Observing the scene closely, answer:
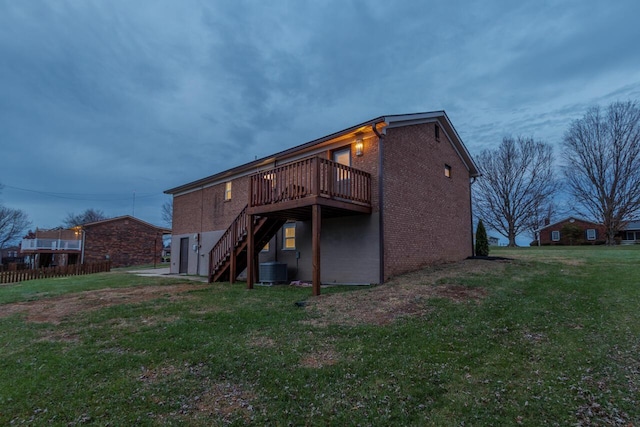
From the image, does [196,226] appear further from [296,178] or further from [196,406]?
[196,406]

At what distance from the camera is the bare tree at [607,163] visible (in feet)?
85.0

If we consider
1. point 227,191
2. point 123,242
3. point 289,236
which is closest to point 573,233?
point 289,236

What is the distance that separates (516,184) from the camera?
3036 centimetres

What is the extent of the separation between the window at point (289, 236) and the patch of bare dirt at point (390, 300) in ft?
15.1

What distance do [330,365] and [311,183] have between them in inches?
232

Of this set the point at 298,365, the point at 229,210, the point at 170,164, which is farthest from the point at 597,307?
the point at 170,164

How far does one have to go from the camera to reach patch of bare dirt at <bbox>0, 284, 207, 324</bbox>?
7.64 meters

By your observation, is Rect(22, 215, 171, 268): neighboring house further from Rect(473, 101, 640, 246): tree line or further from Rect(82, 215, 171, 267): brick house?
Rect(473, 101, 640, 246): tree line

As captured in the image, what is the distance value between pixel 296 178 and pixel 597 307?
7.82 m

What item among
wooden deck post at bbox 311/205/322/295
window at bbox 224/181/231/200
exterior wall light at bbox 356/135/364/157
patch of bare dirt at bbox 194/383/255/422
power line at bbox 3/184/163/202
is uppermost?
power line at bbox 3/184/163/202

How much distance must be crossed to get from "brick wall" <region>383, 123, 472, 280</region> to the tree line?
58.1 feet

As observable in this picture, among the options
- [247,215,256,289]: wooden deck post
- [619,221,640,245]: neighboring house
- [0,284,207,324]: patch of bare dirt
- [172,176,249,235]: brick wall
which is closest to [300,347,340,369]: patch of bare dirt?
[0,284,207,324]: patch of bare dirt

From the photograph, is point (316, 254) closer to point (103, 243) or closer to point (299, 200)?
point (299, 200)

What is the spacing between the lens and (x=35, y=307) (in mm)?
8531
